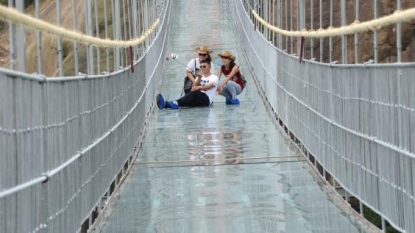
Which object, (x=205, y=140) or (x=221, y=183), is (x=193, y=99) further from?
(x=221, y=183)

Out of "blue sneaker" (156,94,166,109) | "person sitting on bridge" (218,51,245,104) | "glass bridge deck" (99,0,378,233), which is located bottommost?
"glass bridge deck" (99,0,378,233)

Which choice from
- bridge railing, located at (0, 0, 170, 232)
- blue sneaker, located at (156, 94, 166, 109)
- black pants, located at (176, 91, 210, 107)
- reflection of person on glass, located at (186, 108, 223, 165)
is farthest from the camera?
black pants, located at (176, 91, 210, 107)

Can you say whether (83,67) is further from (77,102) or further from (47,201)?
(47,201)

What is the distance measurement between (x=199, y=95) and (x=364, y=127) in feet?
45.2

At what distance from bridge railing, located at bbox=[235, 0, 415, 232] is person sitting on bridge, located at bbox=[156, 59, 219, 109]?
6876 millimetres

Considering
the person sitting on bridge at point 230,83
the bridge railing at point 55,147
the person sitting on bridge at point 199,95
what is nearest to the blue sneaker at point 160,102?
the person sitting on bridge at point 199,95

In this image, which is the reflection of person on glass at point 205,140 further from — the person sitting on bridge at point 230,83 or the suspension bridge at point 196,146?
the person sitting on bridge at point 230,83

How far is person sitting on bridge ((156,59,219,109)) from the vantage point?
22.3 metres

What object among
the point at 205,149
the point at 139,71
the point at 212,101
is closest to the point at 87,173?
the point at 205,149

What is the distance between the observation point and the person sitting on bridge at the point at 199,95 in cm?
2227

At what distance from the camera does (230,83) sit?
76.1 feet

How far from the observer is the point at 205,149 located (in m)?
15.7

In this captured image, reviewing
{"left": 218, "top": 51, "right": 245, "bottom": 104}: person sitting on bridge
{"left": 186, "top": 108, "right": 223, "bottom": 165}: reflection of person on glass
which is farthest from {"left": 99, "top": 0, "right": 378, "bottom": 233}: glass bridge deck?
{"left": 218, "top": 51, "right": 245, "bottom": 104}: person sitting on bridge

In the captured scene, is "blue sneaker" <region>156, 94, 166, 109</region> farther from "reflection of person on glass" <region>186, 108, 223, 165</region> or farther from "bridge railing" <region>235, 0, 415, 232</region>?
"bridge railing" <region>235, 0, 415, 232</region>
